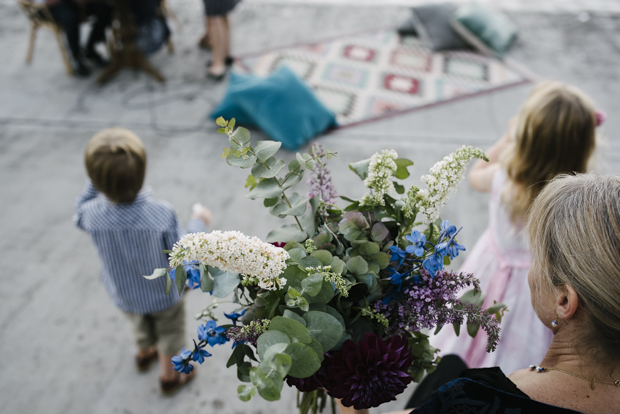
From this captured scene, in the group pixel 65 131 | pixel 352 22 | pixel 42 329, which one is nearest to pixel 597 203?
pixel 42 329

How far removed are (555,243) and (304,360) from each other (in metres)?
0.44

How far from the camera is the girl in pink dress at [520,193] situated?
4.29 ft

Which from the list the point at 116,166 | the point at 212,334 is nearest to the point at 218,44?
the point at 116,166

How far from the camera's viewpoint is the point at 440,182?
688 mm

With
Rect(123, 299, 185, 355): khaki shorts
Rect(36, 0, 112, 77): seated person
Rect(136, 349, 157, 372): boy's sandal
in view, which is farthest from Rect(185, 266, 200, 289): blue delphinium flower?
Rect(36, 0, 112, 77): seated person

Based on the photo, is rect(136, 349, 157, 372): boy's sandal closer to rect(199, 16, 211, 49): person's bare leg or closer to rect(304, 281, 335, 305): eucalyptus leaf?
rect(304, 281, 335, 305): eucalyptus leaf

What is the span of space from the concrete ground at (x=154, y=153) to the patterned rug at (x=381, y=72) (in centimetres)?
14

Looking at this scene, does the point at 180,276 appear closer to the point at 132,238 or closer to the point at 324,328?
the point at 324,328

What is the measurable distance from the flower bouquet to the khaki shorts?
94 centimetres

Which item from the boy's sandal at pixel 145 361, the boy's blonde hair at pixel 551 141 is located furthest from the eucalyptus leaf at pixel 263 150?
the boy's sandal at pixel 145 361

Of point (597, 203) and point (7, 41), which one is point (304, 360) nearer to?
point (597, 203)

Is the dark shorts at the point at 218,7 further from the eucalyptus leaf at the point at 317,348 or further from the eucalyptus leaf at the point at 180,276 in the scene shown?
the eucalyptus leaf at the point at 317,348

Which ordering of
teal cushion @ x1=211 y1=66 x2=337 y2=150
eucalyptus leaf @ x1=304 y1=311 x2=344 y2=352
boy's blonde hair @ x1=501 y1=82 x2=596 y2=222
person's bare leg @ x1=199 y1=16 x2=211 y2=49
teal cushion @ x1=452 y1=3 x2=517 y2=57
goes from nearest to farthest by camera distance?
eucalyptus leaf @ x1=304 y1=311 x2=344 y2=352 → boy's blonde hair @ x1=501 y1=82 x2=596 y2=222 → teal cushion @ x1=211 y1=66 x2=337 y2=150 → teal cushion @ x1=452 y1=3 x2=517 y2=57 → person's bare leg @ x1=199 y1=16 x2=211 y2=49

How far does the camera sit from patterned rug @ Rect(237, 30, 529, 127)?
10.5 feet
